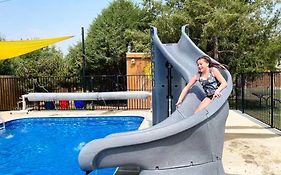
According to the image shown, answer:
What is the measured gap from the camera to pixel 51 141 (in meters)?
10.1

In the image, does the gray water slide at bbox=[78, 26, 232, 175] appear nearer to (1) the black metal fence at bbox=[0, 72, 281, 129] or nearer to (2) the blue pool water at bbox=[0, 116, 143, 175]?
(2) the blue pool water at bbox=[0, 116, 143, 175]

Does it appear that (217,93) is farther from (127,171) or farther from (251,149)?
(251,149)

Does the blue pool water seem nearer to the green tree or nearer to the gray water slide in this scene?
the gray water slide

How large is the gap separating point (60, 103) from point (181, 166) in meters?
12.7

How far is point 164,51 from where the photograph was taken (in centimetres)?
559

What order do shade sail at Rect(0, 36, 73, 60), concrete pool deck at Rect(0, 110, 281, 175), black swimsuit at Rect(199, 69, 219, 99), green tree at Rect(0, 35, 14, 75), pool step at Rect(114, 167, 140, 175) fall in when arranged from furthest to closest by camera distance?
green tree at Rect(0, 35, 14, 75)
shade sail at Rect(0, 36, 73, 60)
concrete pool deck at Rect(0, 110, 281, 175)
pool step at Rect(114, 167, 140, 175)
black swimsuit at Rect(199, 69, 219, 99)

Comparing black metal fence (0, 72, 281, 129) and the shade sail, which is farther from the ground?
the shade sail

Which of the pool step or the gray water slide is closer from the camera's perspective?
the gray water slide

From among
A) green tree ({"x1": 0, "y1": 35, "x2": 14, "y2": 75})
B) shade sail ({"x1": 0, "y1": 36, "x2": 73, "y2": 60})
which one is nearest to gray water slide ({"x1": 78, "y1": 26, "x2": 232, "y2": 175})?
shade sail ({"x1": 0, "y1": 36, "x2": 73, "y2": 60})

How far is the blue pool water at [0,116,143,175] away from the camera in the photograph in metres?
7.26

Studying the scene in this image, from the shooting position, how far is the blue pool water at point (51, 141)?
7.26 metres

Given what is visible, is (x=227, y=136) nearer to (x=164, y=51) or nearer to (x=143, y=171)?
(x=164, y=51)

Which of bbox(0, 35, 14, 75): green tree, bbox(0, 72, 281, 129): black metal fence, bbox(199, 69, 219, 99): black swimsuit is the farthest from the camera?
bbox(0, 35, 14, 75): green tree

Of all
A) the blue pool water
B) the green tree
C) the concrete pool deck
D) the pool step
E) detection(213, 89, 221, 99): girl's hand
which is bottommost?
the blue pool water
